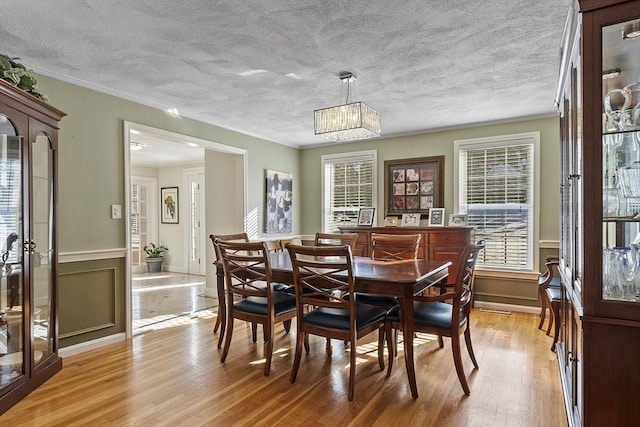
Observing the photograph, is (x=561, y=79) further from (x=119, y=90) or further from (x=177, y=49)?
(x=119, y=90)

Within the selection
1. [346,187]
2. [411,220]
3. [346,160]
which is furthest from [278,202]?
[411,220]

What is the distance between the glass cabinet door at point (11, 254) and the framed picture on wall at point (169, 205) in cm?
556

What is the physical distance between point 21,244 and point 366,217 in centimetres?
409

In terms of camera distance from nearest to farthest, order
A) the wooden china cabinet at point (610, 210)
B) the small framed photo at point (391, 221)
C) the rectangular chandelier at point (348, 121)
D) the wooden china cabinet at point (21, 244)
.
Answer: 1. the wooden china cabinet at point (610, 210)
2. the wooden china cabinet at point (21, 244)
3. the rectangular chandelier at point (348, 121)
4. the small framed photo at point (391, 221)

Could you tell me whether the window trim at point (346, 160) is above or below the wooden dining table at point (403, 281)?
above

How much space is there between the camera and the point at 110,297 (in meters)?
3.55

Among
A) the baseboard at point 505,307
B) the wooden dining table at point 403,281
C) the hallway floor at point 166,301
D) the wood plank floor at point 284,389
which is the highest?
the wooden dining table at point 403,281

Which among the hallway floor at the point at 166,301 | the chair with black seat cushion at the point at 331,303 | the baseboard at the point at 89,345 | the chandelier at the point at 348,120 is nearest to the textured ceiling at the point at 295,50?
the chandelier at the point at 348,120

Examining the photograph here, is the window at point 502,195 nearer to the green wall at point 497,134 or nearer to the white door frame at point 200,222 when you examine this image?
the green wall at point 497,134

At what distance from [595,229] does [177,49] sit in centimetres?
268

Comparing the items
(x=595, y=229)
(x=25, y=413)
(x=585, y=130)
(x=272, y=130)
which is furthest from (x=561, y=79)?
(x=25, y=413)

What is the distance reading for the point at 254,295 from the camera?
116 inches

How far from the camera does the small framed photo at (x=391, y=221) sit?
5.25m

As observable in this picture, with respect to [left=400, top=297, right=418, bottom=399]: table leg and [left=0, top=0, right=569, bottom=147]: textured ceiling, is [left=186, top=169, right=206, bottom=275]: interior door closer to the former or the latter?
[left=0, top=0, right=569, bottom=147]: textured ceiling
